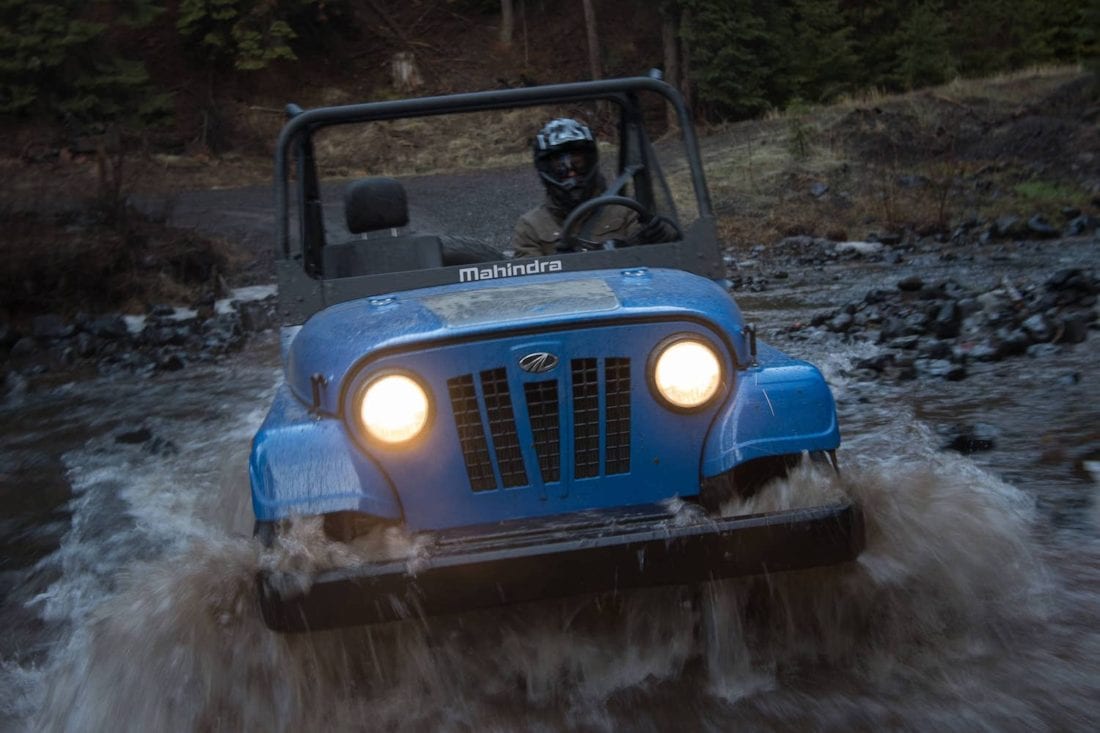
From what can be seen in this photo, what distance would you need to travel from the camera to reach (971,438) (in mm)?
5750

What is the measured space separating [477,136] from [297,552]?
23.6 meters

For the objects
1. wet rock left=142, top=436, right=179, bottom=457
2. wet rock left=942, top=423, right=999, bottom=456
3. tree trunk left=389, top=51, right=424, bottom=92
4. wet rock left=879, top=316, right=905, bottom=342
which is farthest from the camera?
tree trunk left=389, top=51, right=424, bottom=92

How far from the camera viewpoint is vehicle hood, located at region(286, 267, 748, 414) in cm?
315

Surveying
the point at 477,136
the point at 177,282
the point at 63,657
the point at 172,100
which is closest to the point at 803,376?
the point at 63,657

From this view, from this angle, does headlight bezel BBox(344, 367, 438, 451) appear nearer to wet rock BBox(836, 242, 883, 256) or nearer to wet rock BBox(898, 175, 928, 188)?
wet rock BBox(836, 242, 883, 256)

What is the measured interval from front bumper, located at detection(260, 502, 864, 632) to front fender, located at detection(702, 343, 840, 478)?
0.93 ft

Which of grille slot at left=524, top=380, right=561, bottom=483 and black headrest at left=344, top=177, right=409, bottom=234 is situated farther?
black headrest at left=344, top=177, right=409, bottom=234

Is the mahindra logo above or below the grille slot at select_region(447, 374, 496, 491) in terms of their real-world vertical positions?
above

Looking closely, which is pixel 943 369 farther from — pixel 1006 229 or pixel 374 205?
pixel 1006 229

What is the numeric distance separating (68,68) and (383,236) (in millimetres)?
24937

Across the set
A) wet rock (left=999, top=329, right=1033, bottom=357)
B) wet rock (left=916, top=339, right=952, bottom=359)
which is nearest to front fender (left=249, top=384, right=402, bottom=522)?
wet rock (left=916, top=339, right=952, bottom=359)

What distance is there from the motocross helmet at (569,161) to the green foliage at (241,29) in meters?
→ 28.3

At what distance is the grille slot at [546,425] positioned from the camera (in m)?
3.17

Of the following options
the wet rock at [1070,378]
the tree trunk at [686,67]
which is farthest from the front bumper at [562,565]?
the tree trunk at [686,67]
